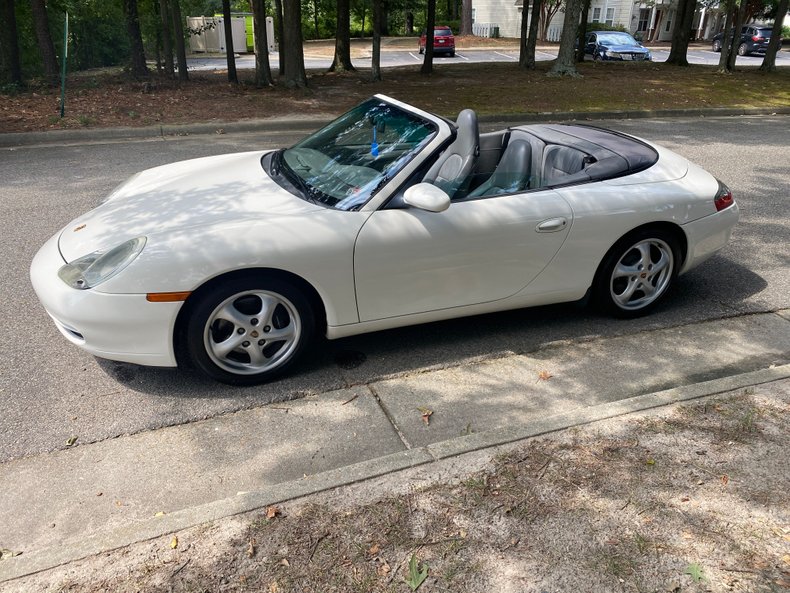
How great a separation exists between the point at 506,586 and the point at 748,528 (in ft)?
3.27

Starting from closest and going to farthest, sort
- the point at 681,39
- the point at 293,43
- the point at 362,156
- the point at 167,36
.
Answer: the point at 362,156 < the point at 293,43 < the point at 167,36 < the point at 681,39

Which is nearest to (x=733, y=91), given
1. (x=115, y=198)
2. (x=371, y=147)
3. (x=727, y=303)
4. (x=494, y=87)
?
(x=494, y=87)

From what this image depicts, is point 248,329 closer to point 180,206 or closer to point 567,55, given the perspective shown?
point 180,206

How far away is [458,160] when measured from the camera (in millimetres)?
3754

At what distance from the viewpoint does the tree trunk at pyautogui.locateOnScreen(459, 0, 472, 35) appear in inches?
1785

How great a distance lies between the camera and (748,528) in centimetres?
240

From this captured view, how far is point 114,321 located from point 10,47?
1303 cm

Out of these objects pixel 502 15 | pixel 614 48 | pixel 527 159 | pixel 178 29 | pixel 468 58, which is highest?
pixel 502 15

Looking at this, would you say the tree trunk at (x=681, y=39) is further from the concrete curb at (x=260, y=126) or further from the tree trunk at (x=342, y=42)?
the tree trunk at (x=342, y=42)

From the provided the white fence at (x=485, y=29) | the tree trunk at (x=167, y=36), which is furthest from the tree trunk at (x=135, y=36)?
the white fence at (x=485, y=29)

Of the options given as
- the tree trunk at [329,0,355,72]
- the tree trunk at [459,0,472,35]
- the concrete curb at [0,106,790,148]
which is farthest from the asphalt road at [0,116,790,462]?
the tree trunk at [459,0,472,35]

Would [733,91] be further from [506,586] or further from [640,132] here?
[506,586]

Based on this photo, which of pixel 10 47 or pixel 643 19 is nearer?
pixel 10 47

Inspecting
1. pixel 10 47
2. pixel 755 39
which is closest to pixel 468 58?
pixel 755 39
